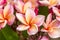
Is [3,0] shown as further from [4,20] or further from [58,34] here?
[58,34]

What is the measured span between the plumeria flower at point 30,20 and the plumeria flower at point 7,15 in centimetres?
2

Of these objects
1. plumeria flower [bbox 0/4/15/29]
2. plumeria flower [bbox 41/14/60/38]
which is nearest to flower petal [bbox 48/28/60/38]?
plumeria flower [bbox 41/14/60/38]

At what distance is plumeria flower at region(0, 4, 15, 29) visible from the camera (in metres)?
0.42

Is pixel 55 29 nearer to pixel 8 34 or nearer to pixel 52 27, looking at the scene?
pixel 52 27

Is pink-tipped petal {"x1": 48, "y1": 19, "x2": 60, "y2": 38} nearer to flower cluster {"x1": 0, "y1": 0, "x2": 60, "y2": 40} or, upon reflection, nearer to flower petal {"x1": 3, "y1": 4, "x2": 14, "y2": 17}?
flower cluster {"x1": 0, "y1": 0, "x2": 60, "y2": 40}

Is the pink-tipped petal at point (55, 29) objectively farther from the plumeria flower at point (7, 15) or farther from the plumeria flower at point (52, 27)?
the plumeria flower at point (7, 15)

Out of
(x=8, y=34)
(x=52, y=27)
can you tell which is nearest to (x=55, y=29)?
(x=52, y=27)

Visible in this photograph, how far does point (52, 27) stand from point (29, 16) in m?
0.07

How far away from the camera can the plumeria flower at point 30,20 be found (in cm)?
41

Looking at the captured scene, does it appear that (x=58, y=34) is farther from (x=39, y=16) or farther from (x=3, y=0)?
(x=3, y=0)

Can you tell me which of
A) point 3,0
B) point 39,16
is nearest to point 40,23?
point 39,16

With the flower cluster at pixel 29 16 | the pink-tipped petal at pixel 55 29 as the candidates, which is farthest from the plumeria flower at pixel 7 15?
the pink-tipped petal at pixel 55 29

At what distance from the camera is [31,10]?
42 cm

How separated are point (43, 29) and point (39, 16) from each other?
0.11ft
